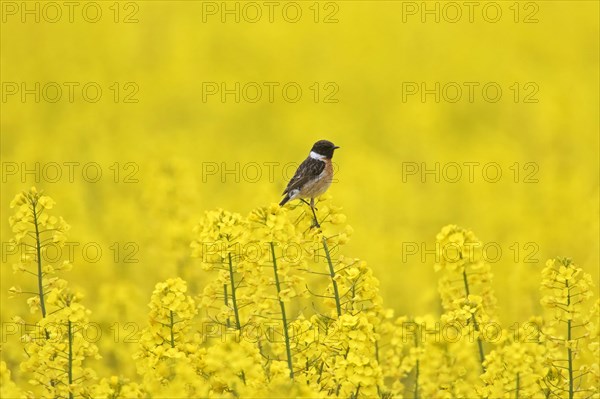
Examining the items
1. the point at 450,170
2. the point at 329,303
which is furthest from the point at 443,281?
the point at 450,170

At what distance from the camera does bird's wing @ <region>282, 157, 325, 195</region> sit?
6.42 meters

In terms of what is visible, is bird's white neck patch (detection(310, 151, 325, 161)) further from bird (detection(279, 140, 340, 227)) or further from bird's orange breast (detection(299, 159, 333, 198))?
bird's orange breast (detection(299, 159, 333, 198))

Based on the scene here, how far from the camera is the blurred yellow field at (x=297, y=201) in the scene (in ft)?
15.0

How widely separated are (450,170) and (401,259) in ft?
17.5

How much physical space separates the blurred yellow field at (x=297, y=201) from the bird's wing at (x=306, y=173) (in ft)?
0.93

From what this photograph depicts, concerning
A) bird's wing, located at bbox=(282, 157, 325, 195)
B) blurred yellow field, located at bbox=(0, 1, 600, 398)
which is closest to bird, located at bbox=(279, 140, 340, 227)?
bird's wing, located at bbox=(282, 157, 325, 195)

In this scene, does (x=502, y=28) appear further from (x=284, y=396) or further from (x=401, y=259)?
(x=284, y=396)

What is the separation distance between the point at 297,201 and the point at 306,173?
0.41 m

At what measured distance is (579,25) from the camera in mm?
24203

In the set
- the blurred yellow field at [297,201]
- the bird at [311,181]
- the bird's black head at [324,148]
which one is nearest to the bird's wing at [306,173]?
the bird at [311,181]

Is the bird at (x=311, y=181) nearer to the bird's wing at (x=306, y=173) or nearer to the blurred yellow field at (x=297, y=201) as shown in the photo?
the bird's wing at (x=306, y=173)

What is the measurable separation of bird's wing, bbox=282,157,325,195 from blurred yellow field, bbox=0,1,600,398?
0.93 ft

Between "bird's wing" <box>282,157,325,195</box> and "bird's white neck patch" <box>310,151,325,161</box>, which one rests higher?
"bird's white neck patch" <box>310,151,325,161</box>

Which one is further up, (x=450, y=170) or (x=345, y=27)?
(x=345, y=27)
